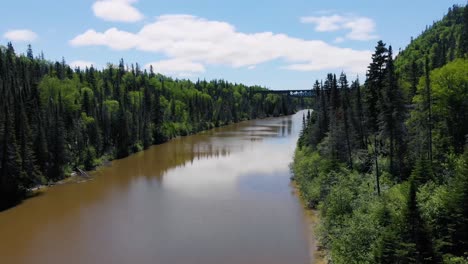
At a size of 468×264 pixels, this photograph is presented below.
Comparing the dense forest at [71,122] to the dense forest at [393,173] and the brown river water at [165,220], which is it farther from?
the dense forest at [393,173]

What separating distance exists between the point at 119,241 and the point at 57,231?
24.2 feet

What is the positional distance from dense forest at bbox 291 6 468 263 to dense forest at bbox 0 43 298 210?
100 feet

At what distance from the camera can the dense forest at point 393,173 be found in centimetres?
1842

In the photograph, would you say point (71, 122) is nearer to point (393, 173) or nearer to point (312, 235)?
point (312, 235)

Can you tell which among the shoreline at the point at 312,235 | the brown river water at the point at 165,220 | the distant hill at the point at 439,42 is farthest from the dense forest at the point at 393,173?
the distant hill at the point at 439,42

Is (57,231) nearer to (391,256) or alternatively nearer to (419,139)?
(391,256)

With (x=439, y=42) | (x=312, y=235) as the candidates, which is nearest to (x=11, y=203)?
(x=312, y=235)

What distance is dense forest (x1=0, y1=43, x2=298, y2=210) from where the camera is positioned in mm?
43969

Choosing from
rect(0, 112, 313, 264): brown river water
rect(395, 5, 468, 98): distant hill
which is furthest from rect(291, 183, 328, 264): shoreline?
rect(395, 5, 468, 98): distant hill

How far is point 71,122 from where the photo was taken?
2665 inches

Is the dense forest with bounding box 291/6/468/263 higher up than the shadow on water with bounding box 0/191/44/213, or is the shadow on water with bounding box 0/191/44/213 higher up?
the dense forest with bounding box 291/6/468/263

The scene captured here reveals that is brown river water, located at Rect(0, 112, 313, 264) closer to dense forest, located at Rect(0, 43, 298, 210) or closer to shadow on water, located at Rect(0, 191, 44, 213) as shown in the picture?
shadow on water, located at Rect(0, 191, 44, 213)

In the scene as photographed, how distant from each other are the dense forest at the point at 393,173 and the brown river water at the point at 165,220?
3.53 meters

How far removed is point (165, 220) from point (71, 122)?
38.7m
